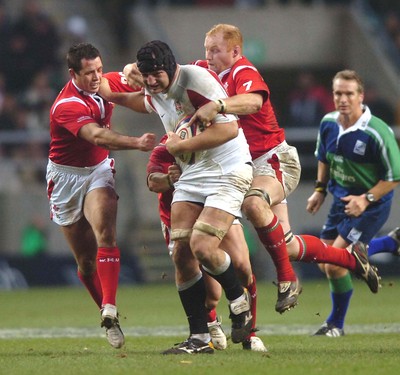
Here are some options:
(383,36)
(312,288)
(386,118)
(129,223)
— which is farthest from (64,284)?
(383,36)

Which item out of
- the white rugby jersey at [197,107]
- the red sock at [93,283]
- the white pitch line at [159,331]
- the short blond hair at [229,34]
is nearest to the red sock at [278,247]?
the white rugby jersey at [197,107]

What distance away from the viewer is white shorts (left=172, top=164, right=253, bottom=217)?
8.67m

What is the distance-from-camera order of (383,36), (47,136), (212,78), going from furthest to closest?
(383,36) → (47,136) → (212,78)

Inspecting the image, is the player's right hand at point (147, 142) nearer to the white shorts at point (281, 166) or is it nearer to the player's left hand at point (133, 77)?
the player's left hand at point (133, 77)

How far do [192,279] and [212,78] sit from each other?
4.90 ft

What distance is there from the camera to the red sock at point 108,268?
9.57m

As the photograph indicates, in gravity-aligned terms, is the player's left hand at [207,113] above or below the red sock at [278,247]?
above

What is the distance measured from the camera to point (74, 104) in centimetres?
969

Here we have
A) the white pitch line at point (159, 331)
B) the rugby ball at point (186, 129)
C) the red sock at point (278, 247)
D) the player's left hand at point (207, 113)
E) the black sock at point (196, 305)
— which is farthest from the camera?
the white pitch line at point (159, 331)

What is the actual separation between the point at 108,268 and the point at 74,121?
3.99ft

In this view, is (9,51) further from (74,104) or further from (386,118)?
(74,104)

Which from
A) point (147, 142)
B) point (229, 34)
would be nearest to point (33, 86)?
point (229, 34)

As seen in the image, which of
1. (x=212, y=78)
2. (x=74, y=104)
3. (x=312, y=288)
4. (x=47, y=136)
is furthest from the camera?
(x=47, y=136)

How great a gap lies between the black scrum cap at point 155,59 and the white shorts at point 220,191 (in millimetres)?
819
